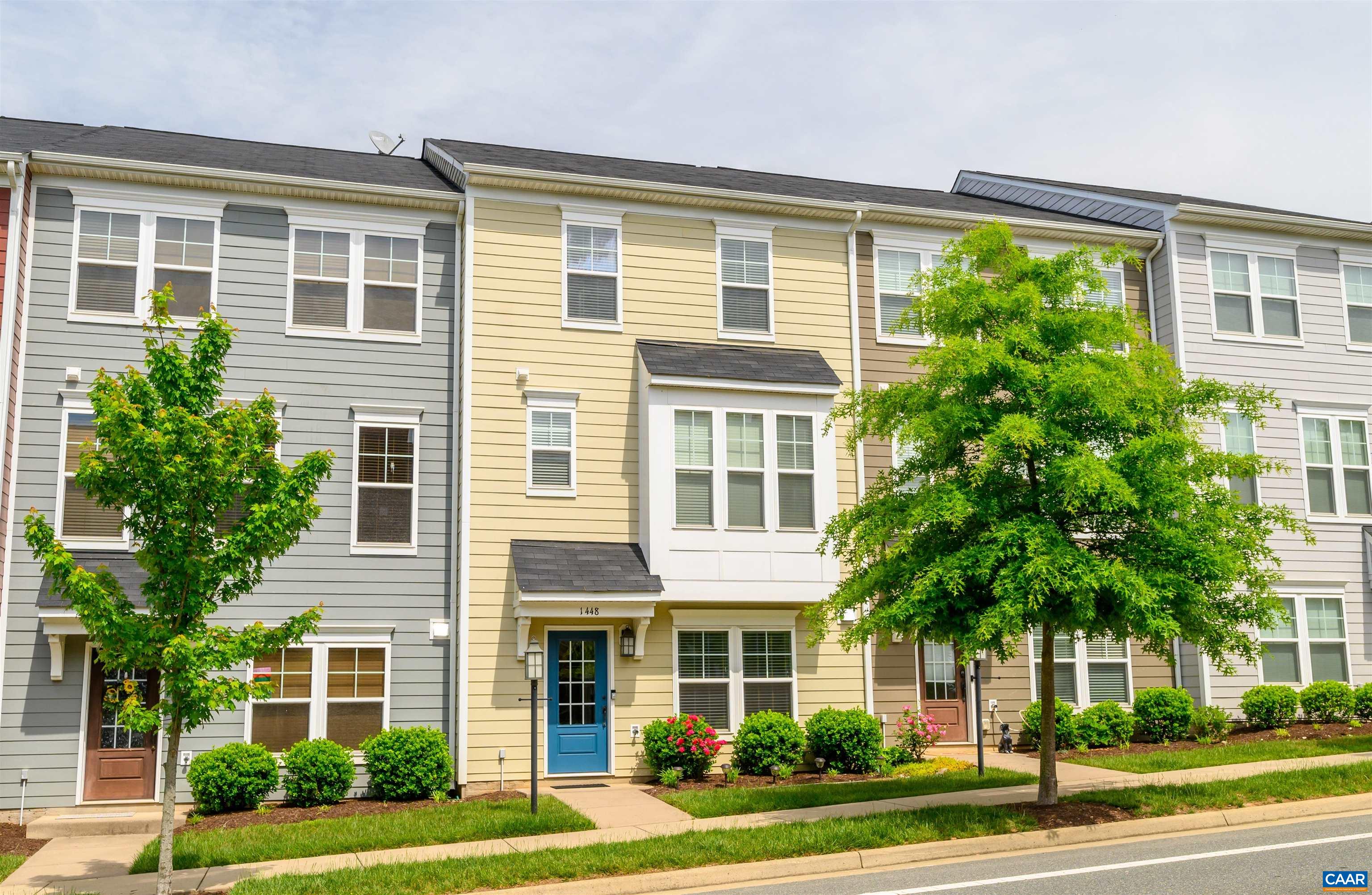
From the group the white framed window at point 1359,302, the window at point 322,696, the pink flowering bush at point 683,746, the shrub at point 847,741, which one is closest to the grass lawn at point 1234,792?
the shrub at point 847,741

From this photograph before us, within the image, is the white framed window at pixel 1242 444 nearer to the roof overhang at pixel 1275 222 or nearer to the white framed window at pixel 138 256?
the roof overhang at pixel 1275 222

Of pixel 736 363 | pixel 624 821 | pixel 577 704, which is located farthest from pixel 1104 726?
pixel 624 821

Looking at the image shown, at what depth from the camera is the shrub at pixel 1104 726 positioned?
18641 millimetres

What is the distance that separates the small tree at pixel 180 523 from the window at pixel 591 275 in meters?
7.33

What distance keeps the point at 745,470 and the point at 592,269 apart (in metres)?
4.18

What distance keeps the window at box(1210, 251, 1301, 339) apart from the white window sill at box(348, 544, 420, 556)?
49.9 ft

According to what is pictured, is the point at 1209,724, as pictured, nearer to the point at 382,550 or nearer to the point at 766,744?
the point at 766,744

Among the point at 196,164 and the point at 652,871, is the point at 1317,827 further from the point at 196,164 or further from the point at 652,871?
the point at 196,164

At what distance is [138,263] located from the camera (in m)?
16.9

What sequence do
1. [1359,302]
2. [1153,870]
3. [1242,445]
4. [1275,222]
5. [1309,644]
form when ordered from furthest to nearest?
[1359,302]
[1275,222]
[1242,445]
[1309,644]
[1153,870]

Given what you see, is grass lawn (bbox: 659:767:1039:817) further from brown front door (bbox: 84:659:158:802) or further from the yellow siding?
brown front door (bbox: 84:659:158:802)

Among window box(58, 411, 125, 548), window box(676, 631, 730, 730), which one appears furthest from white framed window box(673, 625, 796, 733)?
window box(58, 411, 125, 548)

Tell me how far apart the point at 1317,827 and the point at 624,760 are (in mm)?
9267

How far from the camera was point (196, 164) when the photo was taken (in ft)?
56.8
